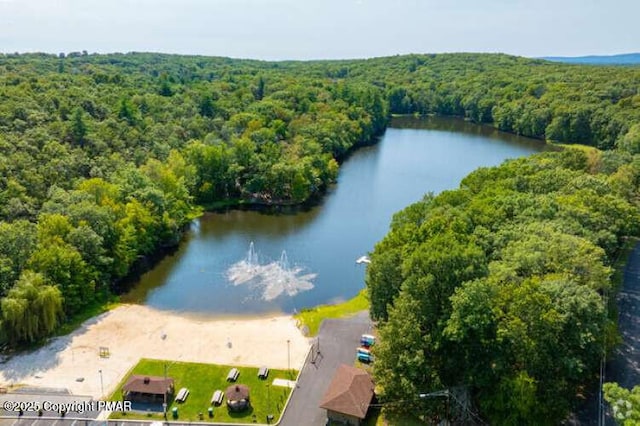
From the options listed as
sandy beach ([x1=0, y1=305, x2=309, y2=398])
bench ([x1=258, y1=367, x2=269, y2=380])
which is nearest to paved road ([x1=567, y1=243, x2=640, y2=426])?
sandy beach ([x1=0, y1=305, x2=309, y2=398])

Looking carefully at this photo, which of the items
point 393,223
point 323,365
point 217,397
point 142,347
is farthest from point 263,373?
point 393,223

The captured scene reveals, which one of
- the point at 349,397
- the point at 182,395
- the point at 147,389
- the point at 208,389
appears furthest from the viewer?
the point at 208,389

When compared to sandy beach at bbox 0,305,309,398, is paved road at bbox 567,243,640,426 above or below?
above

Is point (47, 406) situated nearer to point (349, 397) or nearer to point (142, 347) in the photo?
point (142, 347)

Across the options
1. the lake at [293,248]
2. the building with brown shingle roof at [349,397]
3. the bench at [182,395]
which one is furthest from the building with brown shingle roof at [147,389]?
the lake at [293,248]

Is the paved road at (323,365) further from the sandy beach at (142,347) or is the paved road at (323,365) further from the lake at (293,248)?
the lake at (293,248)

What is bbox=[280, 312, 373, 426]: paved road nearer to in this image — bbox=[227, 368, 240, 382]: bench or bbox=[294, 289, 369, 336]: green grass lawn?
bbox=[294, 289, 369, 336]: green grass lawn

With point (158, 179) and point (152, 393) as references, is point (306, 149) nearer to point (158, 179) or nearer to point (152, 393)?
point (158, 179)
